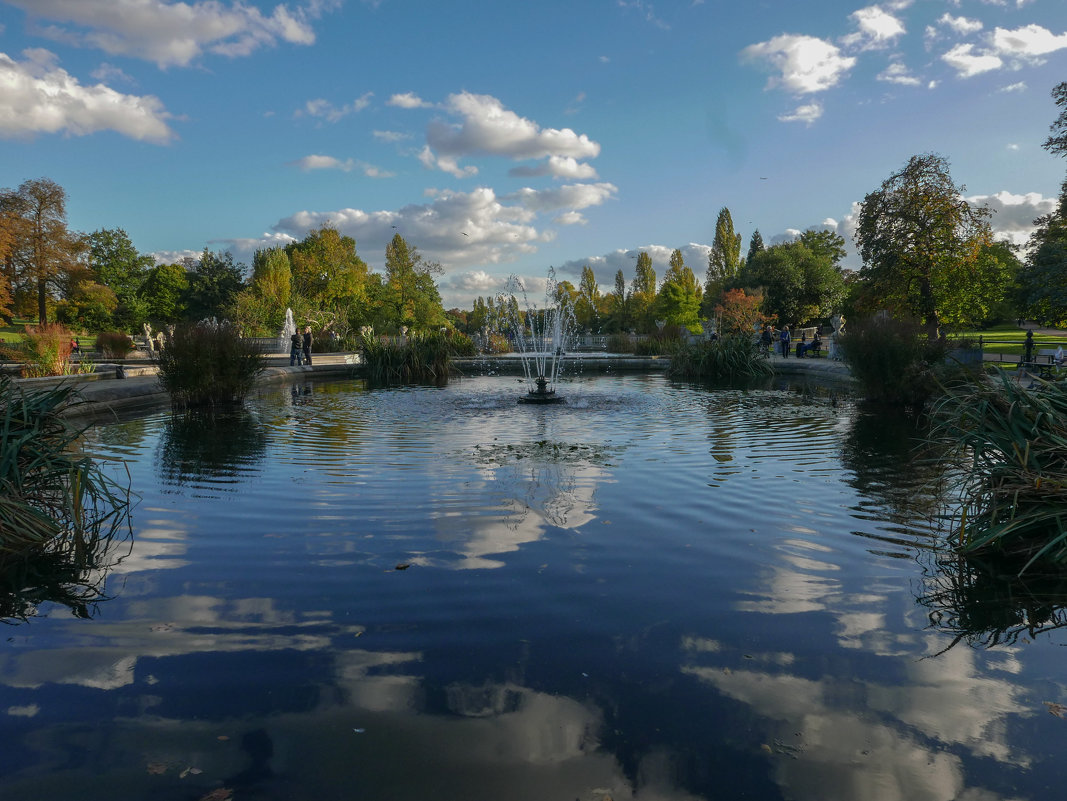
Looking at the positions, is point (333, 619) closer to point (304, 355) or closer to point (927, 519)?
point (927, 519)

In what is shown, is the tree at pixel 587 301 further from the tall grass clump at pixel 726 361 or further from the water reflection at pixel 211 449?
the water reflection at pixel 211 449

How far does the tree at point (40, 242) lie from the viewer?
42.0 meters

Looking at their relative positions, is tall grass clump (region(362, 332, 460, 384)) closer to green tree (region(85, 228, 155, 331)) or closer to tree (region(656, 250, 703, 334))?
tree (region(656, 250, 703, 334))

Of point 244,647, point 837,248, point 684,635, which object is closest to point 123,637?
point 244,647

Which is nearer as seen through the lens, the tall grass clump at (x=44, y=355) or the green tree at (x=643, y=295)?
the tall grass clump at (x=44, y=355)

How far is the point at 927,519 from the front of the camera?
6.00 m

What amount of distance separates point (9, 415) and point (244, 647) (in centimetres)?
312

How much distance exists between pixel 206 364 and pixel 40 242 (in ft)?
128

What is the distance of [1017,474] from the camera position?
4.64m

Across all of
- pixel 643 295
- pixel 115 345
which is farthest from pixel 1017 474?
pixel 643 295

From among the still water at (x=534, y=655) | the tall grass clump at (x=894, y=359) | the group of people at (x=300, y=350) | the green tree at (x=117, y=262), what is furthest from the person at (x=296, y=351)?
the green tree at (x=117, y=262)

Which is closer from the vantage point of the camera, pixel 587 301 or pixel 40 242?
pixel 40 242

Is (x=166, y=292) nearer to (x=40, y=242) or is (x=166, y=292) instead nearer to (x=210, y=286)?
(x=210, y=286)

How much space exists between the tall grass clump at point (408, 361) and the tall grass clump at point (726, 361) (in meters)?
8.78
